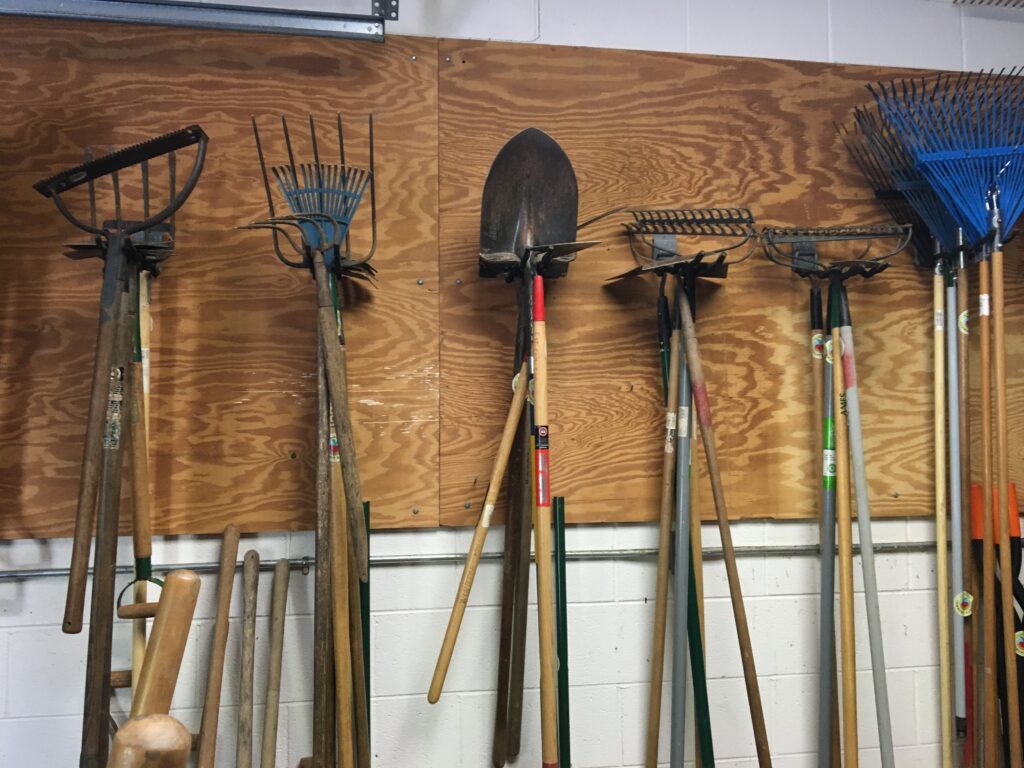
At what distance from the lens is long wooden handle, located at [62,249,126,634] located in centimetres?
130

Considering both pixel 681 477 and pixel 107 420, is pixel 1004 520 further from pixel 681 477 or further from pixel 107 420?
pixel 107 420

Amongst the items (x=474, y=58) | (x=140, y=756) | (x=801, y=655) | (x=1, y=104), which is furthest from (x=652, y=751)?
(x=1, y=104)

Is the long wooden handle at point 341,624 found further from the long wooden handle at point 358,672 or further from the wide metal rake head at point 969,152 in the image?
the wide metal rake head at point 969,152

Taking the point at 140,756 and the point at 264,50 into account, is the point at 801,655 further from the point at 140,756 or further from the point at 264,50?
the point at 264,50

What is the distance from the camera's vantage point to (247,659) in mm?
1521

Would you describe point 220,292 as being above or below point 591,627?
above

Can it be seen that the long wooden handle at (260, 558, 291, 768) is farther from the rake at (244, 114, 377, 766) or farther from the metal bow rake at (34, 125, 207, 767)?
the metal bow rake at (34, 125, 207, 767)

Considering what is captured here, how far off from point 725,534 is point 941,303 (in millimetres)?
809

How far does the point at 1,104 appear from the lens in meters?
1.62

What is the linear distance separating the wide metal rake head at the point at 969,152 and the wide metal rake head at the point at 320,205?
1.25m

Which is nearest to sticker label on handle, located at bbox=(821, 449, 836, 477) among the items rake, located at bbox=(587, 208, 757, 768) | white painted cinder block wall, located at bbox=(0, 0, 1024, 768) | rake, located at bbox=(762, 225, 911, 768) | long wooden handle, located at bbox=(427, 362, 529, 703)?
rake, located at bbox=(762, 225, 911, 768)

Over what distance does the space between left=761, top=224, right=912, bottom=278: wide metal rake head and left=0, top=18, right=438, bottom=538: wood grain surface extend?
0.85 metres

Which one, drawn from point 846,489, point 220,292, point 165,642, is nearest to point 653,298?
point 846,489

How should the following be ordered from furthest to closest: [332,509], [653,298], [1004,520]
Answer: [653,298] → [1004,520] → [332,509]
